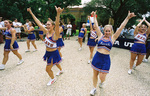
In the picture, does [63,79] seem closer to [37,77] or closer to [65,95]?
[65,95]

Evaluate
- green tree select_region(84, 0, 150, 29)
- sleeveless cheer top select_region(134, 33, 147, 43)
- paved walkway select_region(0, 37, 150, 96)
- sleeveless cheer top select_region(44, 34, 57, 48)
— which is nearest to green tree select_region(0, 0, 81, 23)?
green tree select_region(84, 0, 150, 29)

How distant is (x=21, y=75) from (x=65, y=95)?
2.18 metres

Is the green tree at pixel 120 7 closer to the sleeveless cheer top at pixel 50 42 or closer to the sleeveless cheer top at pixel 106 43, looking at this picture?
the sleeveless cheer top at pixel 106 43

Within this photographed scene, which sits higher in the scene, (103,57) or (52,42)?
(52,42)

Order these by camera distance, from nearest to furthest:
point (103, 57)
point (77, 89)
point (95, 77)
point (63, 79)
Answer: point (103, 57) < point (95, 77) < point (77, 89) < point (63, 79)

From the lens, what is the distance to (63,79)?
141 inches

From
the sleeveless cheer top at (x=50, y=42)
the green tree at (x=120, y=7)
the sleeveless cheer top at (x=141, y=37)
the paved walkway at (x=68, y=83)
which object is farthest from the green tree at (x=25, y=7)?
the sleeveless cheer top at (x=141, y=37)

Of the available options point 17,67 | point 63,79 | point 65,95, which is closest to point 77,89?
point 65,95

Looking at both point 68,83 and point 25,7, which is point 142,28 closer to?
point 68,83

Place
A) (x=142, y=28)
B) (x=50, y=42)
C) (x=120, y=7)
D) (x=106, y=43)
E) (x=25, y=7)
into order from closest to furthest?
(x=106, y=43)
(x=50, y=42)
(x=142, y=28)
(x=120, y=7)
(x=25, y=7)

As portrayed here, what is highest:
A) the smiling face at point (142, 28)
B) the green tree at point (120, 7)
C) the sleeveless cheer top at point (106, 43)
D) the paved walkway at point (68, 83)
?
the green tree at point (120, 7)

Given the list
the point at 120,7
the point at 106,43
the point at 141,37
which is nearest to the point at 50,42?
the point at 106,43

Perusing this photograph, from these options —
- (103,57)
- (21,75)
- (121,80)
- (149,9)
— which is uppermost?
(149,9)

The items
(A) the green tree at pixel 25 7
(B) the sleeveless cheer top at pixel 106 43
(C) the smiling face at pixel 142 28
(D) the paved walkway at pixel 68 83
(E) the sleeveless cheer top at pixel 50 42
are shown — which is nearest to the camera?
(B) the sleeveless cheer top at pixel 106 43
